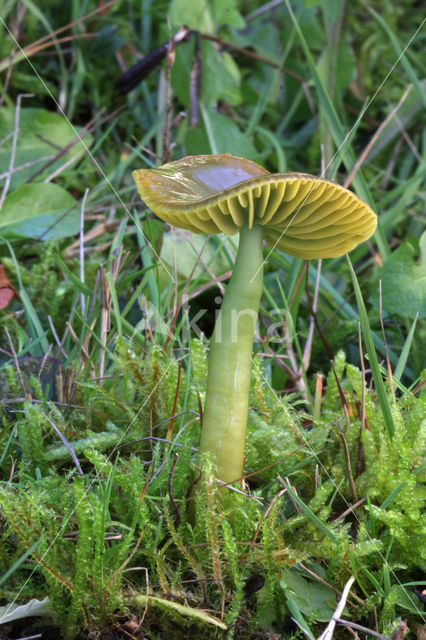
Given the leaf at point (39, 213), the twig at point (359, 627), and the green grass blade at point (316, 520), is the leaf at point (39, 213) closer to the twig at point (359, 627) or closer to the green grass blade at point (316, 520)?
the green grass blade at point (316, 520)

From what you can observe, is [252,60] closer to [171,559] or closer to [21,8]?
[21,8]

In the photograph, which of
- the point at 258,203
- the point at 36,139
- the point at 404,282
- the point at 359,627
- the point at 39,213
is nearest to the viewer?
the point at 359,627

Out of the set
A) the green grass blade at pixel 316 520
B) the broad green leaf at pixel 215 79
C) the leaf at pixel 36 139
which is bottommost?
the green grass blade at pixel 316 520

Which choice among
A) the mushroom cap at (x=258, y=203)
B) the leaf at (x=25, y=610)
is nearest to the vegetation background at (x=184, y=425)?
the leaf at (x=25, y=610)

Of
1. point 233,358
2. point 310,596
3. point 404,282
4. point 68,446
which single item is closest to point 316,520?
point 310,596

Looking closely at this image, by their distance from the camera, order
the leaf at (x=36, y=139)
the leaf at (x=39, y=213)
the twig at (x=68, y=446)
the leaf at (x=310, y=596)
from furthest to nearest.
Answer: the leaf at (x=36, y=139) → the leaf at (x=39, y=213) → the twig at (x=68, y=446) → the leaf at (x=310, y=596)

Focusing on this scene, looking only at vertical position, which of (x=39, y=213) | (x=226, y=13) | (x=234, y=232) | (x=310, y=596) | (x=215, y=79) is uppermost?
(x=226, y=13)

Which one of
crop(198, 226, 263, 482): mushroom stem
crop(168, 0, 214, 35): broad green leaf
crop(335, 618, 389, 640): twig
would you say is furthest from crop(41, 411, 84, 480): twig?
crop(168, 0, 214, 35): broad green leaf

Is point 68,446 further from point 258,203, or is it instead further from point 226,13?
point 226,13
